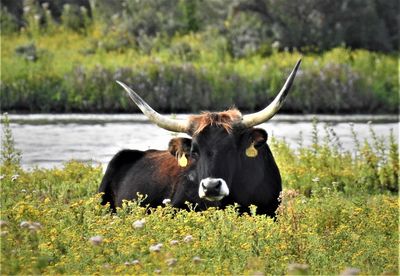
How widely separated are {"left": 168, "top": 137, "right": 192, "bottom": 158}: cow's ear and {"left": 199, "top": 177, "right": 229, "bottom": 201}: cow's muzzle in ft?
3.49

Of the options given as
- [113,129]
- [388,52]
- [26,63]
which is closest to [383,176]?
[113,129]

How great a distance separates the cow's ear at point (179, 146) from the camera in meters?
10.7

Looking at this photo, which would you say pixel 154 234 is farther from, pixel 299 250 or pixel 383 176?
pixel 383 176

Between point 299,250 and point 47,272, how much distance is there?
1.93 m

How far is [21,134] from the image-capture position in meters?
21.8

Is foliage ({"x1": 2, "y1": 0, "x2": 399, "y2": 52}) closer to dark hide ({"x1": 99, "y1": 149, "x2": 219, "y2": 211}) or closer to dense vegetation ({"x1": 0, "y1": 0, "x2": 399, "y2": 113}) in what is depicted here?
dense vegetation ({"x1": 0, "y1": 0, "x2": 399, "y2": 113})

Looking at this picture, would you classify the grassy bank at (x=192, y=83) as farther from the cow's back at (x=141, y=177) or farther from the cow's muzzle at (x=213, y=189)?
the cow's muzzle at (x=213, y=189)

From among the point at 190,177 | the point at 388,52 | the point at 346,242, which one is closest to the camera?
the point at 346,242

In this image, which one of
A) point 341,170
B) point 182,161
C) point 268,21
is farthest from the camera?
point 268,21

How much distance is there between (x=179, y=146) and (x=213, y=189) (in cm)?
125

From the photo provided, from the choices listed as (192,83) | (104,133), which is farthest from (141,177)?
(192,83)

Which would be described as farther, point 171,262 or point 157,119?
point 157,119

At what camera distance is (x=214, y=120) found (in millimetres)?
10477

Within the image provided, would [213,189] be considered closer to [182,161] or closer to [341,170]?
[182,161]
